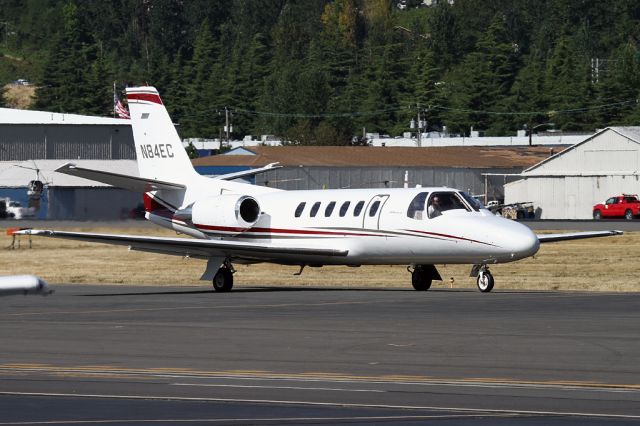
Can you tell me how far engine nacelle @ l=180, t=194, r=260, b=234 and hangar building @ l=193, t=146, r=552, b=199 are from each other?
5626cm

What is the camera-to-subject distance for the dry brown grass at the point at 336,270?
38.0 m

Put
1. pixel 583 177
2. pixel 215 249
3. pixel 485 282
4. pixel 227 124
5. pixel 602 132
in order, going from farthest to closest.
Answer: pixel 227 124, pixel 602 132, pixel 583 177, pixel 215 249, pixel 485 282

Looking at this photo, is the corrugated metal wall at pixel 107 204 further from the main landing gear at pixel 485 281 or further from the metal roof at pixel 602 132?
the metal roof at pixel 602 132

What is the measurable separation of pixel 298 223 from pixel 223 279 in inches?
85.0

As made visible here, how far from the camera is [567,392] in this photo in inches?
591

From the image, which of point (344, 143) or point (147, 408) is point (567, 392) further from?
point (344, 143)

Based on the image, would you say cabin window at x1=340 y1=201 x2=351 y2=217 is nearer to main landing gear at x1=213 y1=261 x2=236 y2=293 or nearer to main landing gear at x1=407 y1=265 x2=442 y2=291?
main landing gear at x1=407 y1=265 x2=442 y2=291

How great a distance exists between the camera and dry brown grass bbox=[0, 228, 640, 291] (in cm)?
3797

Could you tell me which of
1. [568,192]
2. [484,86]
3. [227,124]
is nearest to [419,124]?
[484,86]

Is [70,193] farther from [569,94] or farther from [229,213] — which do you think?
[569,94]

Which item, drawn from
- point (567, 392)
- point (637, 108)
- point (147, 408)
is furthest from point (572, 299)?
point (637, 108)

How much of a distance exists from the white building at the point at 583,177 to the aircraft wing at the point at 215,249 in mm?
58626

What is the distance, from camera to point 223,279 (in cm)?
3434

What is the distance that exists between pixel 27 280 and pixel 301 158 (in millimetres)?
90545
